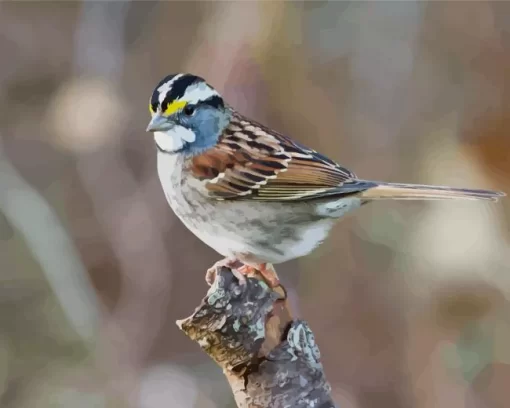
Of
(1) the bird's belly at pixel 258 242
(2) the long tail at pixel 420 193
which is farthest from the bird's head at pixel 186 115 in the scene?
(2) the long tail at pixel 420 193

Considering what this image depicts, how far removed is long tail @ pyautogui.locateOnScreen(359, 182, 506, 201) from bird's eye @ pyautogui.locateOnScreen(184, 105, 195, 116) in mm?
458

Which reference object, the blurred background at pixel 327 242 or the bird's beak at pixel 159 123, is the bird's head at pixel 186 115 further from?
the blurred background at pixel 327 242

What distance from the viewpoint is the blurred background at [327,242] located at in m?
3.28

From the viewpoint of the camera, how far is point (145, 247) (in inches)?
146

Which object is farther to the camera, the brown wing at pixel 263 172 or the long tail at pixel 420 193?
the brown wing at pixel 263 172

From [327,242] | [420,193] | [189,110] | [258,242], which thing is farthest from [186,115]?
[327,242]

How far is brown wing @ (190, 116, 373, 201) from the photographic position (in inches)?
67.6

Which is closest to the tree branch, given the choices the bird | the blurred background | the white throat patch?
the bird

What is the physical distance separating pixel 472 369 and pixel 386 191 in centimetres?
191

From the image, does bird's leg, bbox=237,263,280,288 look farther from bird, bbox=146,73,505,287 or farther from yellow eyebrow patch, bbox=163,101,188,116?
yellow eyebrow patch, bbox=163,101,188,116

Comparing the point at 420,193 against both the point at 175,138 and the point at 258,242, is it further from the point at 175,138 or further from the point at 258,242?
the point at 175,138

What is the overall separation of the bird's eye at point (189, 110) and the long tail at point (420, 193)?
46cm

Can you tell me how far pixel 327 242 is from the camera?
3660 mm

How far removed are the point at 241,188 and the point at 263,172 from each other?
8 cm
